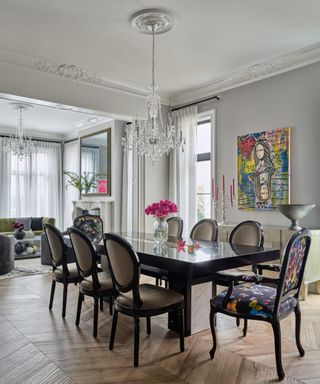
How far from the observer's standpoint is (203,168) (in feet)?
19.8

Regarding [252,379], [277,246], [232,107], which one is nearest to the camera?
[252,379]

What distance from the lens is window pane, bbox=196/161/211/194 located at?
19.5ft

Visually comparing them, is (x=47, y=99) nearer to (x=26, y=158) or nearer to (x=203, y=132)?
(x=203, y=132)

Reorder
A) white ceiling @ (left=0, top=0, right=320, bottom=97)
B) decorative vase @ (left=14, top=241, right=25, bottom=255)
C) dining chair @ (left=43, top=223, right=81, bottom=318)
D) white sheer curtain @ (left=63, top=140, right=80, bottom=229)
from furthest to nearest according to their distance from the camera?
1. white sheer curtain @ (left=63, top=140, right=80, bottom=229)
2. decorative vase @ (left=14, top=241, right=25, bottom=255)
3. dining chair @ (left=43, top=223, right=81, bottom=318)
4. white ceiling @ (left=0, top=0, right=320, bottom=97)

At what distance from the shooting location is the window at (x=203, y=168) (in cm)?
595

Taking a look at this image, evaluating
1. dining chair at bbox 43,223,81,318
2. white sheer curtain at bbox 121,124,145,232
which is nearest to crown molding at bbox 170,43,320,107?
white sheer curtain at bbox 121,124,145,232

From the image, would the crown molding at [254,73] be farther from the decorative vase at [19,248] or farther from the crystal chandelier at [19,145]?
the decorative vase at [19,248]

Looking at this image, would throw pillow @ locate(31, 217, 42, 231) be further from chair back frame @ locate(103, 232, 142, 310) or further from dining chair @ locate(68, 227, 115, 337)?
chair back frame @ locate(103, 232, 142, 310)

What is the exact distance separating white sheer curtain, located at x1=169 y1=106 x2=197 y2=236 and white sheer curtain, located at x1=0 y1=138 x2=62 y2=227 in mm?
4387

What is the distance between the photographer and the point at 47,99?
4781 mm

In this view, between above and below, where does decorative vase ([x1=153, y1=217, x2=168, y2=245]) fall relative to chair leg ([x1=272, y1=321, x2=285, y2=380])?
above

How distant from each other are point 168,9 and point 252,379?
319cm

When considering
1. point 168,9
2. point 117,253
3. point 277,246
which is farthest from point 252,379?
point 168,9

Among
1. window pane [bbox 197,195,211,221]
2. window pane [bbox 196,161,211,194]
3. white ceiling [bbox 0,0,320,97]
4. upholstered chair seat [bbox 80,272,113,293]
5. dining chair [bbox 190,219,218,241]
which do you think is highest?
white ceiling [bbox 0,0,320,97]
